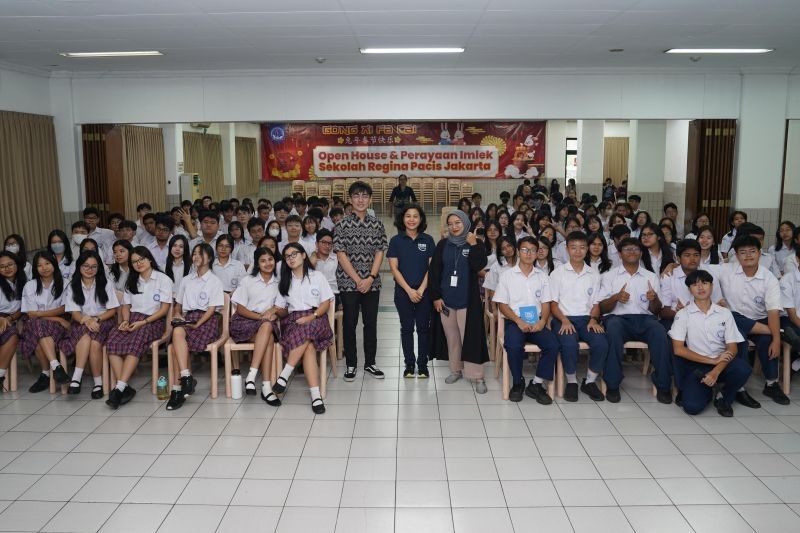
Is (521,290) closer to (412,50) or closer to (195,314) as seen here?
(195,314)

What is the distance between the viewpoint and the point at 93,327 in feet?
17.2

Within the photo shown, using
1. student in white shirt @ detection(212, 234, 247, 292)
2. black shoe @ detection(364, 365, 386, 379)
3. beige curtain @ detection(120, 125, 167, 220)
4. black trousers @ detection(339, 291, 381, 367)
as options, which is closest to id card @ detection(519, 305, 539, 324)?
black trousers @ detection(339, 291, 381, 367)

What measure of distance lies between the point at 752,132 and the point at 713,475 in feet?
22.4

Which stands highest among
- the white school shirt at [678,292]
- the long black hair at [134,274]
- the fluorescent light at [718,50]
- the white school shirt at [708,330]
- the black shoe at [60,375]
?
the fluorescent light at [718,50]

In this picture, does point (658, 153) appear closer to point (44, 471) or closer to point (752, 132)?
point (752, 132)

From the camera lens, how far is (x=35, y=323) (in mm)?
5395

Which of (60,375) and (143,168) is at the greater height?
(143,168)

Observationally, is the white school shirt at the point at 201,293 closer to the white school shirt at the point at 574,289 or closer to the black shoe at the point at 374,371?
the black shoe at the point at 374,371

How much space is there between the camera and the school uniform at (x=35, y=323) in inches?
211

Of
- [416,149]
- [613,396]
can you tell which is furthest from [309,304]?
[416,149]

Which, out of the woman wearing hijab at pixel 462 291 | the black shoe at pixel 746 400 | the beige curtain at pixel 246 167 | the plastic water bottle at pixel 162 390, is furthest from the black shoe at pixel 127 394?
the beige curtain at pixel 246 167

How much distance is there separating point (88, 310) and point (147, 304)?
492mm

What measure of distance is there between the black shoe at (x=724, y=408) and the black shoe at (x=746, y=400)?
0.23m

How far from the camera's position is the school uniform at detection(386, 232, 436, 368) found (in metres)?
5.47
